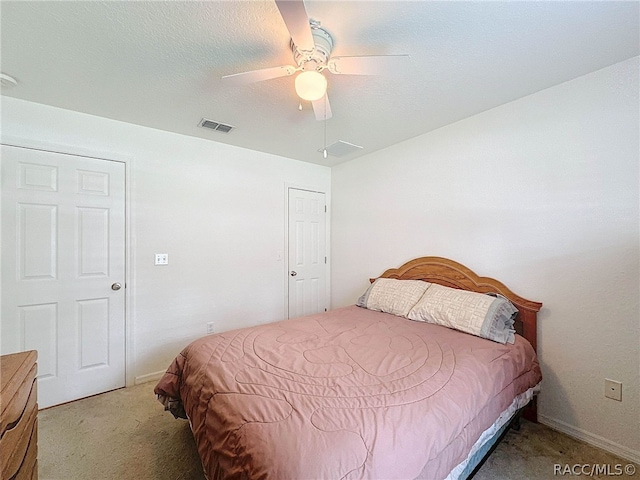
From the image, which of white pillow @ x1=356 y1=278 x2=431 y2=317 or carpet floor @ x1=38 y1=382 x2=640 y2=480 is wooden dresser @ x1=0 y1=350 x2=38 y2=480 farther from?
white pillow @ x1=356 y1=278 x2=431 y2=317

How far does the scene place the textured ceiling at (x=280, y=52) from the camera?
134 cm

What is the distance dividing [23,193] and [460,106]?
3.55 meters

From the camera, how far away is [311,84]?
1.45 metres

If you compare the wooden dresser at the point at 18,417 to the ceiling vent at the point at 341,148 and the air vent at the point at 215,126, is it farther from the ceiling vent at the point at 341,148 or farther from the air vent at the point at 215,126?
the ceiling vent at the point at 341,148

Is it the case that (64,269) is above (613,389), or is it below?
above

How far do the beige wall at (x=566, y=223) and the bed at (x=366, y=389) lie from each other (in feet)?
0.69

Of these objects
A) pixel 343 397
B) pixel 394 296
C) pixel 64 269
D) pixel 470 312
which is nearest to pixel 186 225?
pixel 64 269

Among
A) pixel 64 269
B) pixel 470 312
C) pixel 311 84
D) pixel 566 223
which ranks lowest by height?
pixel 470 312

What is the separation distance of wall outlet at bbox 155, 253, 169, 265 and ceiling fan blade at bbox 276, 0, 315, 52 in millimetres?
2281

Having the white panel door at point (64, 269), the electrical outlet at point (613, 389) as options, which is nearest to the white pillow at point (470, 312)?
the electrical outlet at point (613, 389)

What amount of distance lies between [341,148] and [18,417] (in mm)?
3024

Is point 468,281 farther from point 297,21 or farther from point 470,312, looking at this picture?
point 297,21

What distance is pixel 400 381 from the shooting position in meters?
1.30

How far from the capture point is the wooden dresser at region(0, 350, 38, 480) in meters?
0.82
